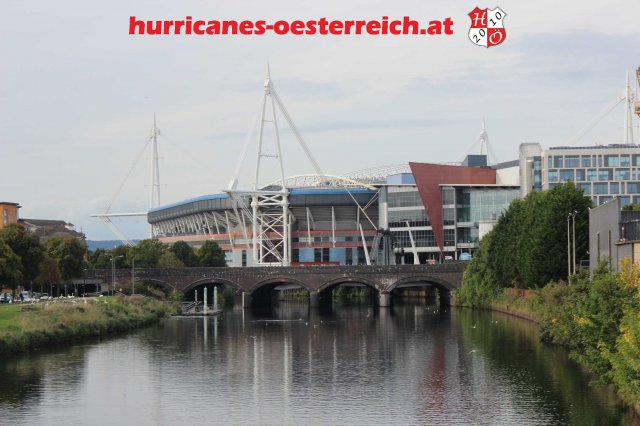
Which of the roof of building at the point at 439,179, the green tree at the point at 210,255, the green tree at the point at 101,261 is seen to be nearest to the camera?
the green tree at the point at 101,261

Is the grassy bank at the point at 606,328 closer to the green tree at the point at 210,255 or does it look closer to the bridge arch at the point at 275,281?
the bridge arch at the point at 275,281

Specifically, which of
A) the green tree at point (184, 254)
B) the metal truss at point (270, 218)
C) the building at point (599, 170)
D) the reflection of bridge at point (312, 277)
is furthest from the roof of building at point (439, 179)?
the green tree at point (184, 254)

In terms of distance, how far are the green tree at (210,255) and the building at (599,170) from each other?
5775 cm

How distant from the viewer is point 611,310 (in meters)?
54.2

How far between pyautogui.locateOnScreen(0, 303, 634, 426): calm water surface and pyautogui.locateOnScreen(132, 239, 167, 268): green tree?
60.9m

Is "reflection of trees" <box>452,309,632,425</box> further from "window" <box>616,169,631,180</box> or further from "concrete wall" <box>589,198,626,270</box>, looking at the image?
"window" <box>616,169,631,180</box>

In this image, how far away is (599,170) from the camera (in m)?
160

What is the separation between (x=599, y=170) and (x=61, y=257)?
267 feet

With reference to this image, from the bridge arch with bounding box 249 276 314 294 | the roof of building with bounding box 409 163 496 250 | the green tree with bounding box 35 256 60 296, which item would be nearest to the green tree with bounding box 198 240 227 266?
the bridge arch with bounding box 249 276 314 294

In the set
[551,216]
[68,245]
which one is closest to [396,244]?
[68,245]

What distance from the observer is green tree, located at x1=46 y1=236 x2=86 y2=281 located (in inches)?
4948

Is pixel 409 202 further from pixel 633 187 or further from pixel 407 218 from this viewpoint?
pixel 633 187

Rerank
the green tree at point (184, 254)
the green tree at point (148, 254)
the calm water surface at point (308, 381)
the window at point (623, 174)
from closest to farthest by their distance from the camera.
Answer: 1. the calm water surface at point (308, 381)
2. the green tree at point (148, 254)
3. the window at point (623, 174)
4. the green tree at point (184, 254)

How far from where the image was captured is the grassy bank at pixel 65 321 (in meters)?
77.0
